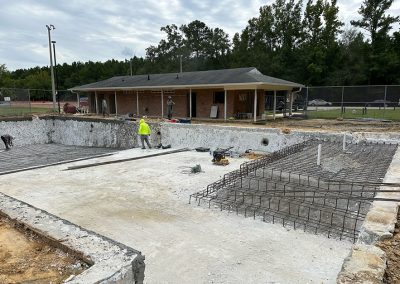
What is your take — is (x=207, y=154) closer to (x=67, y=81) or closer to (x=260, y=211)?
(x=260, y=211)

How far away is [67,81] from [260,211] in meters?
75.9

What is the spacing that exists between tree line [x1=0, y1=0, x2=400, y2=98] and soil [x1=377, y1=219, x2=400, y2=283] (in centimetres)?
4633

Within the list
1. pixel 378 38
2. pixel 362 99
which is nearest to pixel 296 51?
pixel 378 38

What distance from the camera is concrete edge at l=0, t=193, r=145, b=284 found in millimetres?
2443

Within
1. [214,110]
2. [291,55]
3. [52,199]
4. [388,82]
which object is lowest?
[52,199]

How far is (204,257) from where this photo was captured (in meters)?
5.03

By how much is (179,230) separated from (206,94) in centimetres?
1622

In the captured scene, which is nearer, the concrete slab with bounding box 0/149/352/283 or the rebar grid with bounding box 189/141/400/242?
the concrete slab with bounding box 0/149/352/283

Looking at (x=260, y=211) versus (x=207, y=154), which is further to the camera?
(x=207, y=154)

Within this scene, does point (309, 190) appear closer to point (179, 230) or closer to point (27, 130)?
point (179, 230)

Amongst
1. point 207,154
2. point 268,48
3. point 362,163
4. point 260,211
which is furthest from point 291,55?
point 260,211

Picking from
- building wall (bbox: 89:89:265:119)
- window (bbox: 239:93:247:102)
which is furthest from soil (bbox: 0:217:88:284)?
window (bbox: 239:93:247:102)

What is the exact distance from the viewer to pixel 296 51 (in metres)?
52.7

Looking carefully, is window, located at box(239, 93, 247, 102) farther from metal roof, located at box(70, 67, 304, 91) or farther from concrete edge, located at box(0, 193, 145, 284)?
concrete edge, located at box(0, 193, 145, 284)
